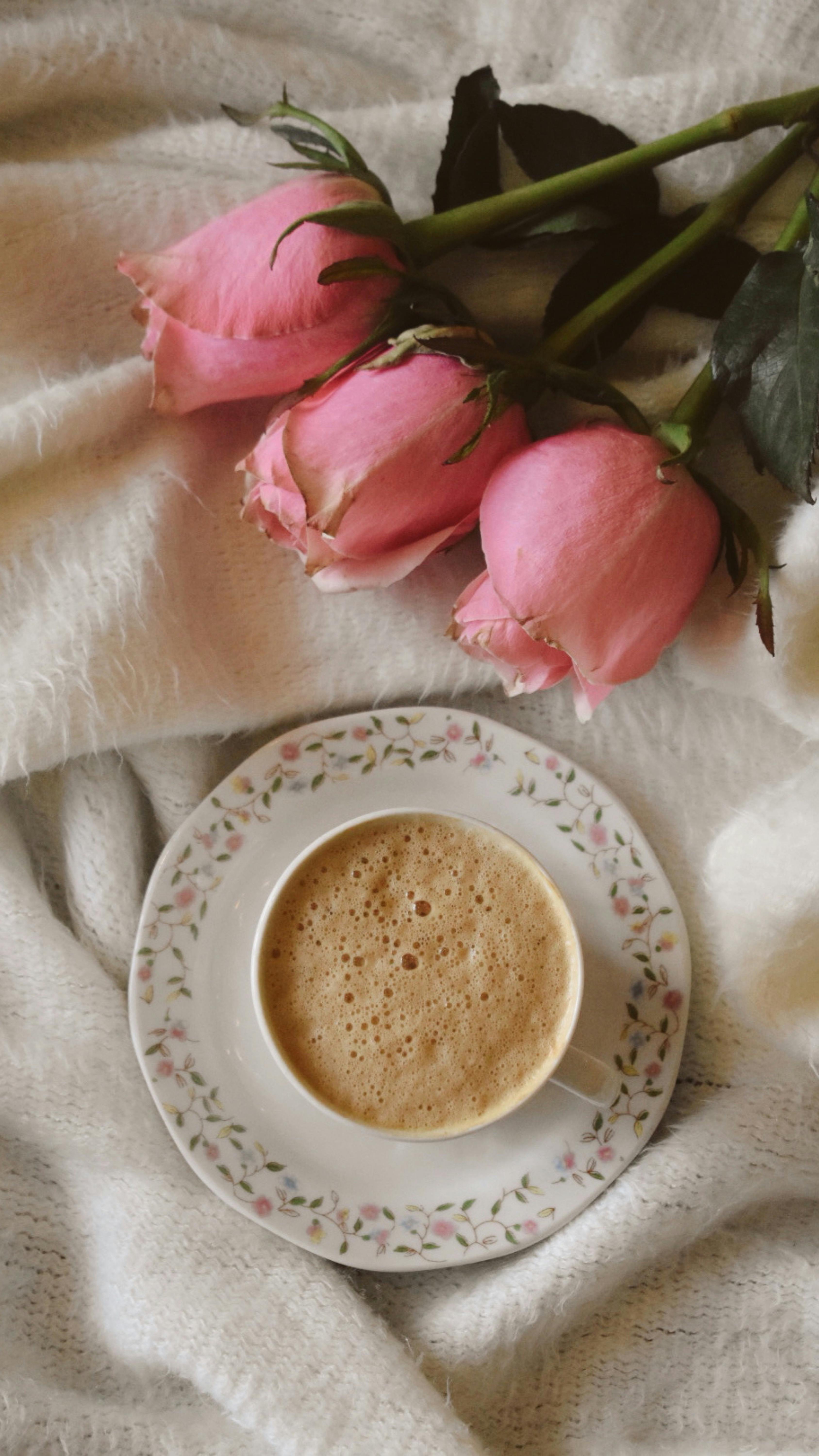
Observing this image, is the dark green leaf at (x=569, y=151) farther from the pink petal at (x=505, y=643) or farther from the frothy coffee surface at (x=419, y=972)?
the frothy coffee surface at (x=419, y=972)

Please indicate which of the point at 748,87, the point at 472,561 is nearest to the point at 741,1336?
the point at 472,561

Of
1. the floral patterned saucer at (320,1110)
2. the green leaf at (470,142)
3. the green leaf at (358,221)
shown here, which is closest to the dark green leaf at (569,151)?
the green leaf at (470,142)

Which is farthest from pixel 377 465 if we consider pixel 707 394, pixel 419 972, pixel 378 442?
pixel 419 972

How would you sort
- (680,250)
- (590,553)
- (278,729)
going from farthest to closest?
(278,729) < (680,250) < (590,553)

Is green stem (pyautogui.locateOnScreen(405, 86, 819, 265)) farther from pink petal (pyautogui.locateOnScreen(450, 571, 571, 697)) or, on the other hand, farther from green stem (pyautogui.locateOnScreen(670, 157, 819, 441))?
pink petal (pyautogui.locateOnScreen(450, 571, 571, 697))

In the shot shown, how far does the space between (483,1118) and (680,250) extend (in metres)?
0.63

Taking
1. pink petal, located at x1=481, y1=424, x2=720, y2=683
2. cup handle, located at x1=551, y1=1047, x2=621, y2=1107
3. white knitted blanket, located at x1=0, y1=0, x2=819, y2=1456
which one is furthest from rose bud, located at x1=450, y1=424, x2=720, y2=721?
cup handle, located at x1=551, y1=1047, x2=621, y2=1107

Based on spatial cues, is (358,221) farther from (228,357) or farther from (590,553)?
(590,553)

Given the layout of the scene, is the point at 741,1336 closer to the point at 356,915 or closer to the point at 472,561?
the point at 356,915

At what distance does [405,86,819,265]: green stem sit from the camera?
738mm

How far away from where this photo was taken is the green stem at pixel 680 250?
0.77 m

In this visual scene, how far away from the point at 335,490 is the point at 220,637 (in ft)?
0.76

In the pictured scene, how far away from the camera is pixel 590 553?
663 mm

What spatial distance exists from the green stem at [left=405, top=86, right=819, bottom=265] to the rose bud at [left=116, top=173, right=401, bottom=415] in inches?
1.7
